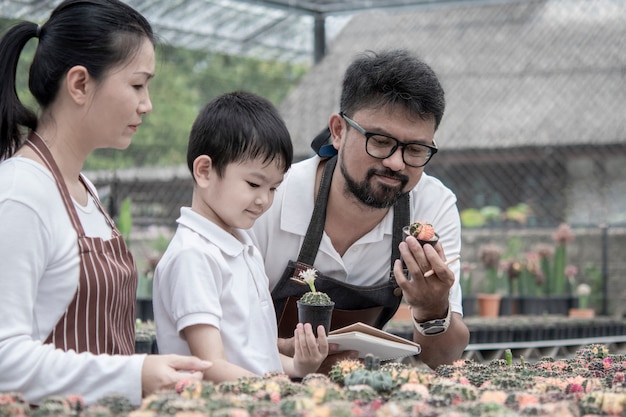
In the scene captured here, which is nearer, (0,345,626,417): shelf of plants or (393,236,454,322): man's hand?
(0,345,626,417): shelf of plants

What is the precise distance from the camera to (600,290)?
28.8ft

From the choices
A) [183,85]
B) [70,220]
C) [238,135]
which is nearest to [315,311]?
[238,135]

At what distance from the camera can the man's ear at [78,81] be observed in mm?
2199

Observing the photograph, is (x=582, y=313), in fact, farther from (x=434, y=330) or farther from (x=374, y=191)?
(x=374, y=191)

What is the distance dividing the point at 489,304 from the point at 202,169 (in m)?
5.85

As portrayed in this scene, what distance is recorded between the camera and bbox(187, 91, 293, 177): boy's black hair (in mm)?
2613

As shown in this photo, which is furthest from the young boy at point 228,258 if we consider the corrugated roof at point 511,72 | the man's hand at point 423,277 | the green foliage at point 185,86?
the corrugated roof at point 511,72

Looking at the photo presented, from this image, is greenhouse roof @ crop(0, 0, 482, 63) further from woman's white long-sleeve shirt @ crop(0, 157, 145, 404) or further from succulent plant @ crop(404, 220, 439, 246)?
woman's white long-sleeve shirt @ crop(0, 157, 145, 404)

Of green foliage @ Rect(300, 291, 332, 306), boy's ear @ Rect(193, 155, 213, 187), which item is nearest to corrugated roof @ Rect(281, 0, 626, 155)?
green foliage @ Rect(300, 291, 332, 306)

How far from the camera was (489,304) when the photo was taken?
8164mm

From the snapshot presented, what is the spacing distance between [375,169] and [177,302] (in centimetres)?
93

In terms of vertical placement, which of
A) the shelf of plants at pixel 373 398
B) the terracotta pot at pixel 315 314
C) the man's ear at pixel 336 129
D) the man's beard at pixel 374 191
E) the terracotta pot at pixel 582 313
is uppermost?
the man's ear at pixel 336 129

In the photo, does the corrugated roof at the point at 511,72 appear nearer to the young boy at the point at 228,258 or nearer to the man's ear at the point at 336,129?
the man's ear at the point at 336,129

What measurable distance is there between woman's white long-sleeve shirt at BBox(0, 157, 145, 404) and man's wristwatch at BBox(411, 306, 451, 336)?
4.15 ft
